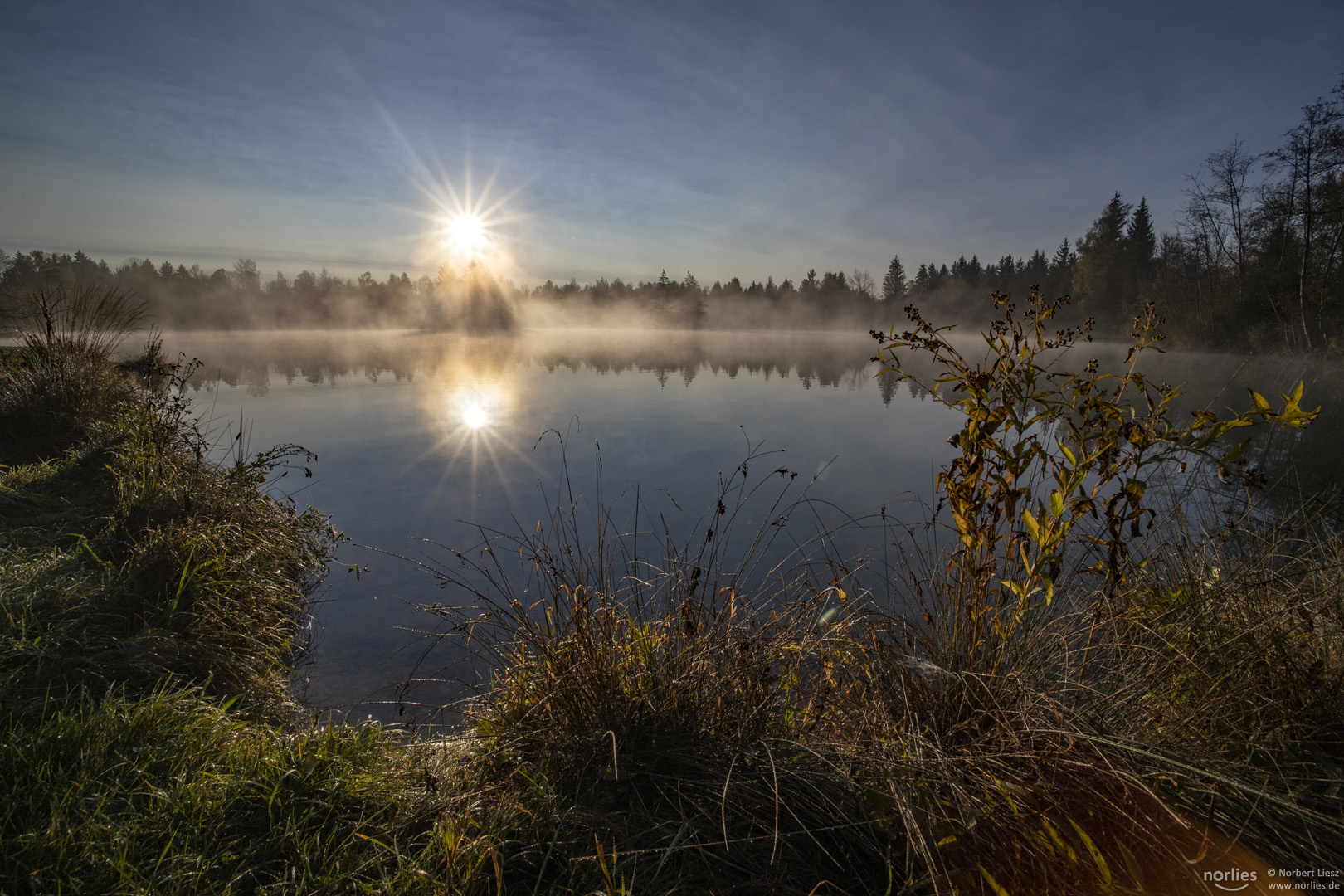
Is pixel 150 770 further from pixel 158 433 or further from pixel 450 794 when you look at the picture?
pixel 158 433

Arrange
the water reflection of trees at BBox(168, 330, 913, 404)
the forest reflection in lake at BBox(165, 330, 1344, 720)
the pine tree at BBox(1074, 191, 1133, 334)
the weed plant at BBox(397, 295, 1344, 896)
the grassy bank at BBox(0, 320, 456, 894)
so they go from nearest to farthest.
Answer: the weed plant at BBox(397, 295, 1344, 896)
the grassy bank at BBox(0, 320, 456, 894)
the forest reflection in lake at BBox(165, 330, 1344, 720)
the water reflection of trees at BBox(168, 330, 913, 404)
the pine tree at BBox(1074, 191, 1133, 334)

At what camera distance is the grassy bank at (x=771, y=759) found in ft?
4.20

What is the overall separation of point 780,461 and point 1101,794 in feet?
18.6

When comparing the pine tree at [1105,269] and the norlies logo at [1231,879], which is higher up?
the pine tree at [1105,269]

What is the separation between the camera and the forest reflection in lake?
13.0ft

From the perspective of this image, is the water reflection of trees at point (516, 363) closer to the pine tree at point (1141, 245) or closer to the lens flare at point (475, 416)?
the lens flare at point (475, 416)

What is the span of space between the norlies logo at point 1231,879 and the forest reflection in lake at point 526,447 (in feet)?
4.12

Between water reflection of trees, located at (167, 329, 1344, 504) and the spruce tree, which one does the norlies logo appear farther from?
the spruce tree

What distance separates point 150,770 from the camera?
1714 millimetres

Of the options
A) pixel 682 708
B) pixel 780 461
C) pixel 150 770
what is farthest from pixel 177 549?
pixel 780 461

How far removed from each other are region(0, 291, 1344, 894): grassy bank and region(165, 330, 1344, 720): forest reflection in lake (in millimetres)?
710

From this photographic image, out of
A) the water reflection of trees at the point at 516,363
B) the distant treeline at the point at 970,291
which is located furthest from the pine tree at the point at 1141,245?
the water reflection of trees at the point at 516,363

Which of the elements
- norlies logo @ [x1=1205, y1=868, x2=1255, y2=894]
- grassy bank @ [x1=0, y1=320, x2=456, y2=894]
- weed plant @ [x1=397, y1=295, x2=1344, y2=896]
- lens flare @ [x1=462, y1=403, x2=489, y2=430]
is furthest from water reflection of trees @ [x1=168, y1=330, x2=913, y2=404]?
norlies logo @ [x1=1205, y1=868, x2=1255, y2=894]

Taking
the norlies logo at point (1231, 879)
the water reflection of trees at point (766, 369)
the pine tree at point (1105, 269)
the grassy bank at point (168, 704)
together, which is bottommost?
the grassy bank at point (168, 704)
